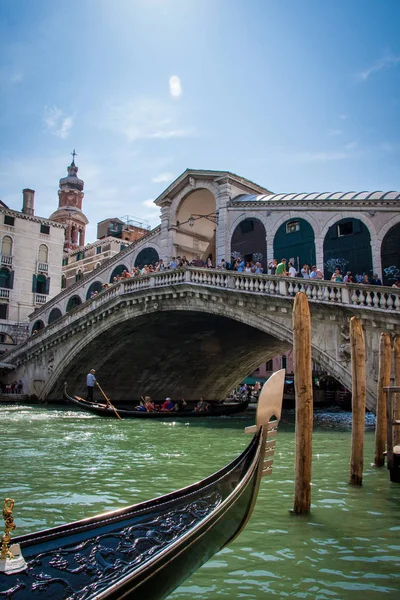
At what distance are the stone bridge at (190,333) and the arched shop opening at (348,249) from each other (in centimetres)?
220

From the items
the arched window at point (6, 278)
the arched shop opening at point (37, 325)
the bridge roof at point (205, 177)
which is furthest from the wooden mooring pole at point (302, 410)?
the arched window at point (6, 278)

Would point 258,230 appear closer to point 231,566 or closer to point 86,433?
point 86,433

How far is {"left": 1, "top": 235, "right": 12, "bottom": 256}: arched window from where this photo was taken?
88.1ft

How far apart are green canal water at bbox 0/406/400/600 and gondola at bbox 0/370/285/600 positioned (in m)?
0.36

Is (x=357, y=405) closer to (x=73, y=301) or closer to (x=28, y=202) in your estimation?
(x=73, y=301)

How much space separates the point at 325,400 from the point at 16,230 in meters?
18.3

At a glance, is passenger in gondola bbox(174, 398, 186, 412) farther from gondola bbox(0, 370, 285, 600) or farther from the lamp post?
gondola bbox(0, 370, 285, 600)

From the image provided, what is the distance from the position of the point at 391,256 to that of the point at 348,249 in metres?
1.18

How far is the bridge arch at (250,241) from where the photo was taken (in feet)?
50.9

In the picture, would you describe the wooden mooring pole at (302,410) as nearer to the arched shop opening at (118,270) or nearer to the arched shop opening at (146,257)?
the arched shop opening at (146,257)

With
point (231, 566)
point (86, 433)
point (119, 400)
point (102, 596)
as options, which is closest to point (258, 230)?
point (86, 433)

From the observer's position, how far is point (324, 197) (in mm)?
14086

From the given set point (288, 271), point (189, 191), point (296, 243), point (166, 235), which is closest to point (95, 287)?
point (166, 235)

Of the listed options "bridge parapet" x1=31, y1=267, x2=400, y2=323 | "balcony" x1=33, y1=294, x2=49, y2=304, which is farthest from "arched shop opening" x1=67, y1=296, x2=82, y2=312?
"bridge parapet" x1=31, y1=267, x2=400, y2=323
